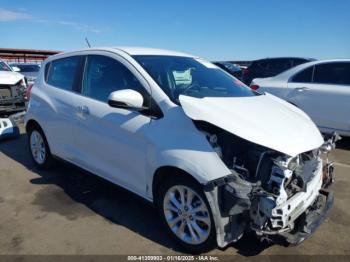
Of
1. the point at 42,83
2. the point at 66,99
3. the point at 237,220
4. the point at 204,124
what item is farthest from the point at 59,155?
the point at 237,220

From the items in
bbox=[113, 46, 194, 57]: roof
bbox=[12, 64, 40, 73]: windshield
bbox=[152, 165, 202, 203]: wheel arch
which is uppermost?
bbox=[113, 46, 194, 57]: roof

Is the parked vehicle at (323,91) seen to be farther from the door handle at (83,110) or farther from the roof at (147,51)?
the door handle at (83,110)

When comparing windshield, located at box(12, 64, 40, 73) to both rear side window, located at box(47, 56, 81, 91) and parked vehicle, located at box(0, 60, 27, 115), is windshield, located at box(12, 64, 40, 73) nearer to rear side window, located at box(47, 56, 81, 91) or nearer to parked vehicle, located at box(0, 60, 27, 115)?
parked vehicle, located at box(0, 60, 27, 115)

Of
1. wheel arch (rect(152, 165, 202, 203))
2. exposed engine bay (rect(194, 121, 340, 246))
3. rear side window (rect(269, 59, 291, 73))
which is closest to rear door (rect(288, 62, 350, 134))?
exposed engine bay (rect(194, 121, 340, 246))

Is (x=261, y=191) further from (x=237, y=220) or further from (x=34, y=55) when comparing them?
(x=34, y=55)

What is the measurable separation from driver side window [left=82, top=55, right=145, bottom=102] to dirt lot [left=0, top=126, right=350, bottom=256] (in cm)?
105

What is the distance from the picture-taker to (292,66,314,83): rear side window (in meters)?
7.27

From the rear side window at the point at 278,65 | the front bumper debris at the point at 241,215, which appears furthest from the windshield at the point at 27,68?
the front bumper debris at the point at 241,215

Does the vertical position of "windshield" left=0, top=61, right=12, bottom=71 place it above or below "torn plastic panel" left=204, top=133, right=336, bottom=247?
above

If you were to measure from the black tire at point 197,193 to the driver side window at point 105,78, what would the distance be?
3.08ft

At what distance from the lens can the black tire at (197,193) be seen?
2.98m

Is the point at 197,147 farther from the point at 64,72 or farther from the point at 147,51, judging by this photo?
the point at 64,72

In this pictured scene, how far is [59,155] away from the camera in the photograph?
489 centimetres

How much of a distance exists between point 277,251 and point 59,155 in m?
3.09
